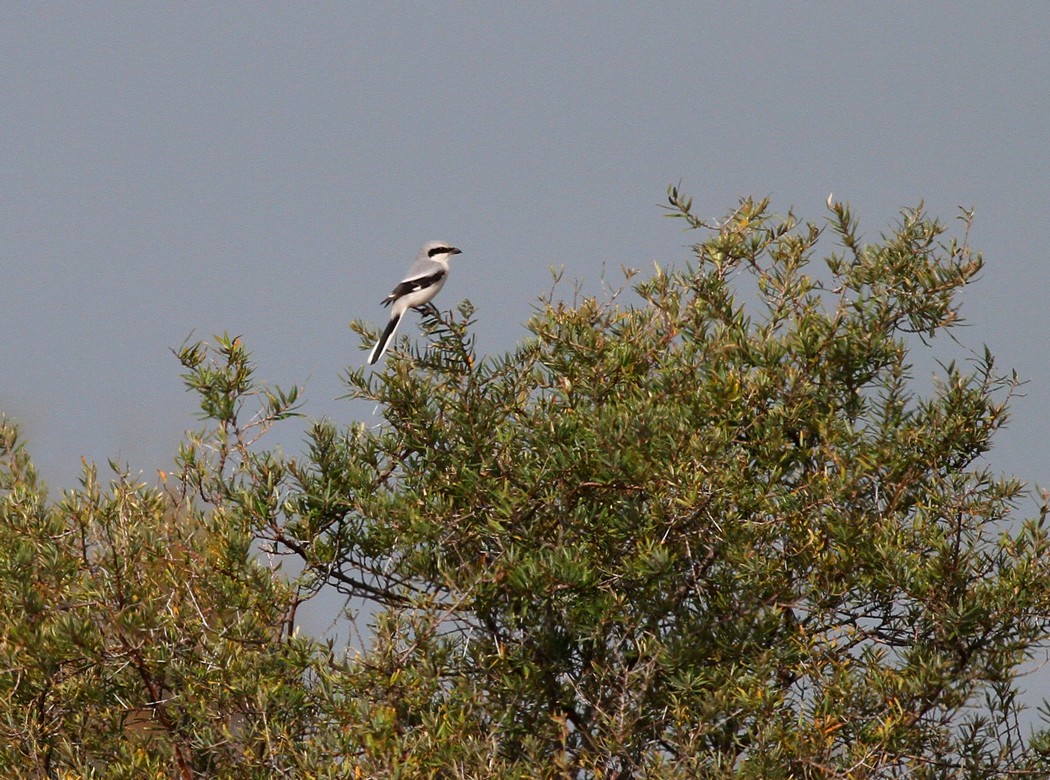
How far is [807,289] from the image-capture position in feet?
27.0

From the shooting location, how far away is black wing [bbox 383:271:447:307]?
1153cm

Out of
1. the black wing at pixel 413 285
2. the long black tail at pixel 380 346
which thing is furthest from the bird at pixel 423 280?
the long black tail at pixel 380 346

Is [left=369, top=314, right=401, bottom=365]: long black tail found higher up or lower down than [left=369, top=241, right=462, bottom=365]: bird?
lower down

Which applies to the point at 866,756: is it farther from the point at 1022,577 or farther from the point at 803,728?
the point at 1022,577

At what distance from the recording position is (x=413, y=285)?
12016 mm

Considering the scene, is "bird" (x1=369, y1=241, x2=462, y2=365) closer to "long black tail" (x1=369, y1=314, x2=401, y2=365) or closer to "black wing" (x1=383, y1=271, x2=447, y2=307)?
"black wing" (x1=383, y1=271, x2=447, y2=307)

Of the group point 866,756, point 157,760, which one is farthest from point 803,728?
point 157,760

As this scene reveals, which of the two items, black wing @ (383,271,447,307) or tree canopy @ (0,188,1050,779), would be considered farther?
black wing @ (383,271,447,307)

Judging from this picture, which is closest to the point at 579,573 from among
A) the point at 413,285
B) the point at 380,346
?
the point at 380,346

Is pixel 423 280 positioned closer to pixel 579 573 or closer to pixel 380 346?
pixel 380 346

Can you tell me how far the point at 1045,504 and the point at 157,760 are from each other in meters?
5.30

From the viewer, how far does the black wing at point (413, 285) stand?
11531 millimetres

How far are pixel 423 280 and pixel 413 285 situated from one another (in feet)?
0.79

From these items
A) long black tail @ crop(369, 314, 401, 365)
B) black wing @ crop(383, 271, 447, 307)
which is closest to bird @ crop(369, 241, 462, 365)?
black wing @ crop(383, 271, 447, 307)
